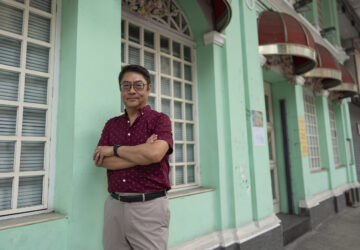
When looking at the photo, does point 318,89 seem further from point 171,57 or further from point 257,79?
point 171,57

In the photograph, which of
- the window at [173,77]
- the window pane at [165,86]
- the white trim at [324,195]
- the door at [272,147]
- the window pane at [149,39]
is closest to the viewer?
the window at [173,77]

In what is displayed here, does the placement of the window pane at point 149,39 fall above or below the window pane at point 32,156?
above

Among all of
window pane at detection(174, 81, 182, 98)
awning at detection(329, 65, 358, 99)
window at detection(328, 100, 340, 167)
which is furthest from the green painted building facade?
window at detection(328, 100, 340, 167)

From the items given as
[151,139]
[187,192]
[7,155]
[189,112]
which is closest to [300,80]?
[189,112]

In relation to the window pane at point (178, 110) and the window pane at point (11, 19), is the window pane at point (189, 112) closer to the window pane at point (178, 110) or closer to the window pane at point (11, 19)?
the window pane at point (178, 110)

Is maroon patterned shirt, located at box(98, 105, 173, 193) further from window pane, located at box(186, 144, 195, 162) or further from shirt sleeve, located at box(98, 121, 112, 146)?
window pane, located at box(186, 144, 195, 162)

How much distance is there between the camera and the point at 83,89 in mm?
2109

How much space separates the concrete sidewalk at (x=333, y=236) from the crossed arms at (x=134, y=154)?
385 centimetres

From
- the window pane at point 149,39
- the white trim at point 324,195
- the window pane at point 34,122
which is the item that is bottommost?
the white trim at point 324,195

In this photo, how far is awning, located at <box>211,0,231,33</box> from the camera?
3.35m

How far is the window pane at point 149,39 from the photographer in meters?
3.18

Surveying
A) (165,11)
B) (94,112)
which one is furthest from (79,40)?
(165,11)

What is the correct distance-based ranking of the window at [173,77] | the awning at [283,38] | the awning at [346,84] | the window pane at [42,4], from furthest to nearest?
the awning at [346,84] → the awning at [283,38] → the window at [173,77] → the window pane at [42,4]

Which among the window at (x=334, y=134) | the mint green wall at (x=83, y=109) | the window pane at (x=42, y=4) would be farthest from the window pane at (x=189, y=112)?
the window at (x=334, y=134)
